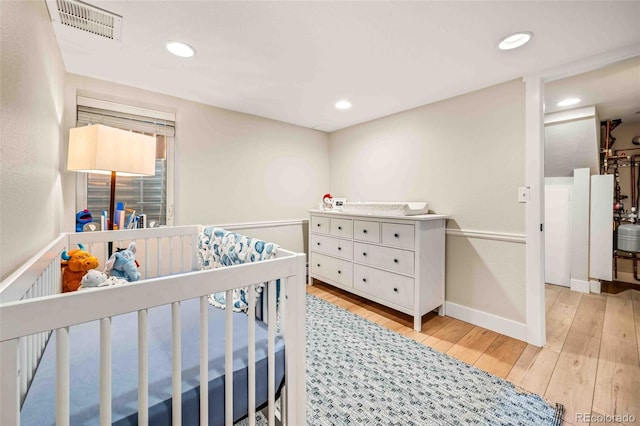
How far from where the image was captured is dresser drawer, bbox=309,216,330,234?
310 cm

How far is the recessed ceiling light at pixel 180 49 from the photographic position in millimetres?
1652

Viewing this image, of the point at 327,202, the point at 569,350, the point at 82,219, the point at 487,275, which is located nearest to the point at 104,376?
the point at 82,219

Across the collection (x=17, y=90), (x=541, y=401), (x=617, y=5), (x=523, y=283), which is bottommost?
(x=541, y=401)

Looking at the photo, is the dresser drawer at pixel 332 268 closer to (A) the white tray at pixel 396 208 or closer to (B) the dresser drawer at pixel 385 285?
(B) the dresser drawer at pixel 385 285

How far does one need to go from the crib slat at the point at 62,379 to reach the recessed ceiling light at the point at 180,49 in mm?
1659

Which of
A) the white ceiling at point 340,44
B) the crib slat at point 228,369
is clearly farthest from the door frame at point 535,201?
the crib slat at point 228,369

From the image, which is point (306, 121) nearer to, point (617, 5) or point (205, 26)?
point (205, 26)

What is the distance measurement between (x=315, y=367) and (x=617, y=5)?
2.52 metres

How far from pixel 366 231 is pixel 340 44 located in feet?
5.28

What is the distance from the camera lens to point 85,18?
1.43 metres

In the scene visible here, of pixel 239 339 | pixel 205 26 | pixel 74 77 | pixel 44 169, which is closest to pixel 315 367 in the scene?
pixel 239 339

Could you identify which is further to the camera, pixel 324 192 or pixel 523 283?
pixel 324 192

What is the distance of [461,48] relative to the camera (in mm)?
1686
